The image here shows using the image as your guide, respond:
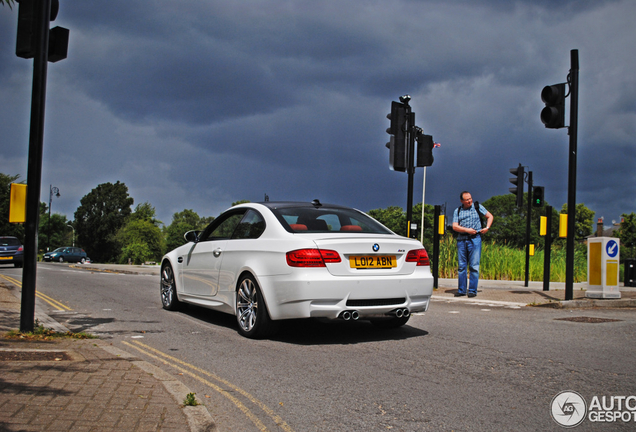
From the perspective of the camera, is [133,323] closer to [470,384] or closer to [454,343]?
[454,343]

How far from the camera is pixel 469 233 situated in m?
10.7

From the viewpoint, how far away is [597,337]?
621 cm

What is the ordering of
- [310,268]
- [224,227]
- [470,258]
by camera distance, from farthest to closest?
[470,258], [224,227], [310,268]

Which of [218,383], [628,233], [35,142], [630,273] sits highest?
[628,233]

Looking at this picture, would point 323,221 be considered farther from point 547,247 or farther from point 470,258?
point 547,247

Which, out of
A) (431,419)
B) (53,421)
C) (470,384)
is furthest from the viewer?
(470,384)

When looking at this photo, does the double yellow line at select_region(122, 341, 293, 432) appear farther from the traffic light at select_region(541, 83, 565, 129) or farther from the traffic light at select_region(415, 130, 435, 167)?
the traffic light at select_region(415, 130, 435, 167)

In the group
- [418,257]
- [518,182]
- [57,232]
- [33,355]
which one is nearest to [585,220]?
[518,182]

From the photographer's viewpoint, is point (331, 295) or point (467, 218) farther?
point (467, 218)

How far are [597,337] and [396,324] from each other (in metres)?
2.28

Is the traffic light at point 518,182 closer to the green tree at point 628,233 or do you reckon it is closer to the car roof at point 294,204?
the car roof at point 294,204

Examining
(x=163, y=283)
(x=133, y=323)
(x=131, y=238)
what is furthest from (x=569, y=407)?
(x=131, y=238)

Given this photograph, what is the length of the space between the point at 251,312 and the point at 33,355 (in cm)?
224

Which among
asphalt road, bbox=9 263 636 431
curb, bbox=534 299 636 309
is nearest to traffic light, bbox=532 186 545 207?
curb, bbox=534 299 636 309
